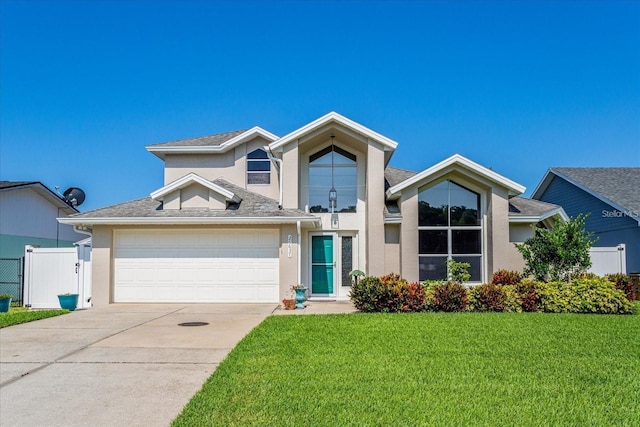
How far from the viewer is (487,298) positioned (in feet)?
40.3

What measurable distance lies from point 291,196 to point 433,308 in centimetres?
591

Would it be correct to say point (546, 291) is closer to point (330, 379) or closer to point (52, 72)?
point (330, 379)

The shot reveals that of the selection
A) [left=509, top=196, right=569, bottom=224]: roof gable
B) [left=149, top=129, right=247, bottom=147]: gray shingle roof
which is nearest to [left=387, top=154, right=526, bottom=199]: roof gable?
[left=509, top=196, right=569, bottom=224]: roof gable

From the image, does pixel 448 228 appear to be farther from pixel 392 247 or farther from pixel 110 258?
pixel 110 258

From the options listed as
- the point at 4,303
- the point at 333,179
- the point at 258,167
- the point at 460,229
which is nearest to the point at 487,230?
the point at 460,229

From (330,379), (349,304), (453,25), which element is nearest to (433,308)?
(349,304)

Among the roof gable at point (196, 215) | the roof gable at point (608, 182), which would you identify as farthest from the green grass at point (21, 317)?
the roof gable at point (608, 182)

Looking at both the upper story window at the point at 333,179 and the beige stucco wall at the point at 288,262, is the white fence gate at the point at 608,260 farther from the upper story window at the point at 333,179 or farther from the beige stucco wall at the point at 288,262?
the beige stucco wall at the point at 288,262

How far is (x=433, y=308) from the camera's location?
1236cm

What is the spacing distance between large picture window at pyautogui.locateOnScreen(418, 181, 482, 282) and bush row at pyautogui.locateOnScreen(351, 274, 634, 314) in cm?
285

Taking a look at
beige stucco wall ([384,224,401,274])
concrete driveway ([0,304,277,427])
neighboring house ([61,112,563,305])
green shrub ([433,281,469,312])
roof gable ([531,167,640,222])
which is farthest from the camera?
Answer: roof gable ([531,167,640,222])

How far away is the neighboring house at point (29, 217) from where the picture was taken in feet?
67.6

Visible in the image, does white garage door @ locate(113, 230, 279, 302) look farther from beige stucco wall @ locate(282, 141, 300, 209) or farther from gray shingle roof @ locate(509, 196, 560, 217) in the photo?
gray shingle roof @ locate(509, 196, 560, 217)

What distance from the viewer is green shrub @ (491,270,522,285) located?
553 inches
